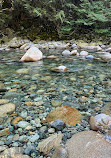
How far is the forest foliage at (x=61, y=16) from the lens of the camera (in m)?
11.5

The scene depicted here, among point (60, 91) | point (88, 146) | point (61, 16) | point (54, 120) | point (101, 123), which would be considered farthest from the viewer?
point (61, 16)

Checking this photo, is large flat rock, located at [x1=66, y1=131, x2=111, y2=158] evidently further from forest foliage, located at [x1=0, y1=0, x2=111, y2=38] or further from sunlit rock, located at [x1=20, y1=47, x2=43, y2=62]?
forest foliage, located at [x1=0, y1=0, x2=111, y2=38]

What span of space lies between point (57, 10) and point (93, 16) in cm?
345

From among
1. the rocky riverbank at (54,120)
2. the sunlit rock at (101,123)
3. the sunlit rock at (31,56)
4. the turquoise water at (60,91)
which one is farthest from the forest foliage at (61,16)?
the sunlit rock at (101,123)

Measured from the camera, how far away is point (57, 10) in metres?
12.1

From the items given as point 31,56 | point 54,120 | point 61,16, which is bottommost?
point 54,120

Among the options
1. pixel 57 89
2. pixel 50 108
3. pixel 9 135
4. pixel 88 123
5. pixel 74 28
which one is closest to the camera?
pixel 9 135

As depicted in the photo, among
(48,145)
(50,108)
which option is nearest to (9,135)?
(48,145)

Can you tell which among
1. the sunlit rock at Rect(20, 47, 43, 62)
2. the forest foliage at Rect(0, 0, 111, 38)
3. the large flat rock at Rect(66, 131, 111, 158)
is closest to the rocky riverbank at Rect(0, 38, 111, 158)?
the large flat rock at Rect(66, 131, 111, 158)

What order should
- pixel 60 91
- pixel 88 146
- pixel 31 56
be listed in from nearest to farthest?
pixel 88 146, pixel 60 91, pixel 31 56

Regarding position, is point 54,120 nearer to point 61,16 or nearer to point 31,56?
point 31,56

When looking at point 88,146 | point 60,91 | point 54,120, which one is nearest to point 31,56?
point 60,91

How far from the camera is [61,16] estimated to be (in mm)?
12258

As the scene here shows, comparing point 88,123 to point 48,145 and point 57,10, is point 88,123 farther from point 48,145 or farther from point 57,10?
point 57,10
